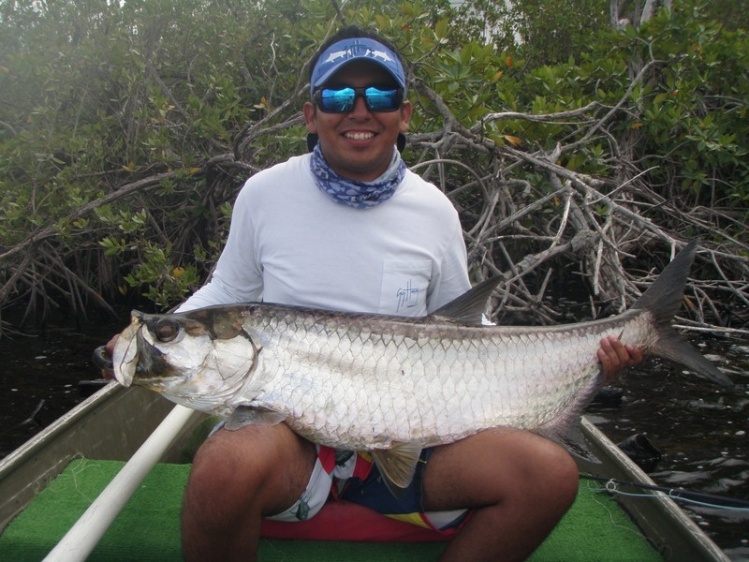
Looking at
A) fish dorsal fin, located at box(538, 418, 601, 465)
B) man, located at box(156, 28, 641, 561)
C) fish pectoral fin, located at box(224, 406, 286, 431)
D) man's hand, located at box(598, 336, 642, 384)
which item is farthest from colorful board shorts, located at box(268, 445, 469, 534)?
man's hand, located at box(598, 336, 642, 384)

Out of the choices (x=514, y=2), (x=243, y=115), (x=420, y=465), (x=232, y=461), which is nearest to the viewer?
(x=232, y=461)

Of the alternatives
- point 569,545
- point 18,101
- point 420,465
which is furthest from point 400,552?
point 18,101

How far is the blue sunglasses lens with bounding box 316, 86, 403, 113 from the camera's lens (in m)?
2.58

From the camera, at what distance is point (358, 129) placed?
2605 millimetres

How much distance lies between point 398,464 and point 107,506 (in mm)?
1010

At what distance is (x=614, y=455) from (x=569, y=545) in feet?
2.57

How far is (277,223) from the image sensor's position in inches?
103

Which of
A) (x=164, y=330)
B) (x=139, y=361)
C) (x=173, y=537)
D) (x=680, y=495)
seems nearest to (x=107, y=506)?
(x=173, y=537)

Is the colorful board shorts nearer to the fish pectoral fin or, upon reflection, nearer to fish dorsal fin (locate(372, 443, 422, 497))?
fish dorsal fin (locate(372, 443, 422, 497))

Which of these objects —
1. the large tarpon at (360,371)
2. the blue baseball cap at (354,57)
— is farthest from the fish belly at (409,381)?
the blue baseball cap at (354,57)

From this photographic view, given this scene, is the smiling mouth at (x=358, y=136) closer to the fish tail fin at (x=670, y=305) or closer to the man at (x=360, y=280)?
the man at (x=360, y=280)

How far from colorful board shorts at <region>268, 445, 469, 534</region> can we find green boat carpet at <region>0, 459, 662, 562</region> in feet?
0.57

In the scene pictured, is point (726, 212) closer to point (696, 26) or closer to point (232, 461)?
point (696, 26)

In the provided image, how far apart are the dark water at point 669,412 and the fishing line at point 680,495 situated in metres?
1.23
